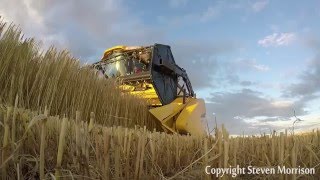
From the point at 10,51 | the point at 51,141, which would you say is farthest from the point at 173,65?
the point at 51,141

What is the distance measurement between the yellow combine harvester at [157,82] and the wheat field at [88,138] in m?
0.44

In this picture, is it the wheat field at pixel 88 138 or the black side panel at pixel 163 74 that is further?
the black side panel at pixel 163 74

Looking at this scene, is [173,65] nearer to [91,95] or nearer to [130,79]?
[130,79]

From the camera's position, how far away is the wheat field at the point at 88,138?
1.66 metres

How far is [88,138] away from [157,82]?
653cm

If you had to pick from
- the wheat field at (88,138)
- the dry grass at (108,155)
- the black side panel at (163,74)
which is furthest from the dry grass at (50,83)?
the dry grass at (108,155)

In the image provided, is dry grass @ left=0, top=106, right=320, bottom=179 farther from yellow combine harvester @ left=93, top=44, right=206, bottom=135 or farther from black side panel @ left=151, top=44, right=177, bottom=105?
black side panel @ left=151, top=44, right=177, bottom=105

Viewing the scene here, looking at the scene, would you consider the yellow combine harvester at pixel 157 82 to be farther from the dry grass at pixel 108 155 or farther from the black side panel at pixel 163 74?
the dry grass at pixel 108 155

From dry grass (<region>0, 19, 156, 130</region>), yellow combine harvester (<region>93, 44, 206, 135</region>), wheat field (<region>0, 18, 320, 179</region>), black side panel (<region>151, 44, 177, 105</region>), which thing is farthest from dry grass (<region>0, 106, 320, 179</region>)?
black side panel (<region>151, 44, 177, 105</region>)

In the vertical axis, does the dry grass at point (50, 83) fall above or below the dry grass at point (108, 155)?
above

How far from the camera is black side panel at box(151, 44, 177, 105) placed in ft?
27.5

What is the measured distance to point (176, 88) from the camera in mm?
9469

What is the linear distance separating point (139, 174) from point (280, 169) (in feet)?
2.11

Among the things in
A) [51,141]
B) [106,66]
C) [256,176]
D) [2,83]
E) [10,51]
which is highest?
[106,66]
